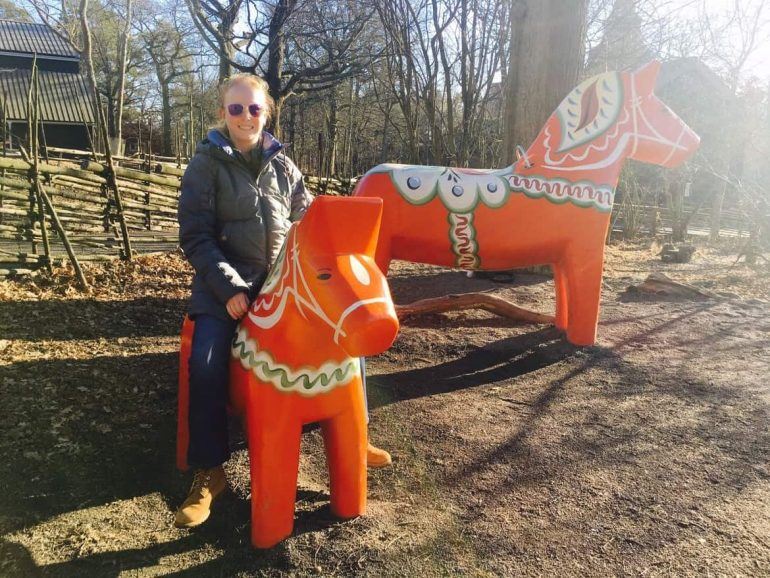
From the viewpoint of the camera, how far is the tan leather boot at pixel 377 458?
8.72 feet

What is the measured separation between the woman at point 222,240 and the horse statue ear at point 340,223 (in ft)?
1.72

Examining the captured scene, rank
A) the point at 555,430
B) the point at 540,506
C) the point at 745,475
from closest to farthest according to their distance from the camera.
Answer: the point at 540,506 < the point at 745,475 < the point at 555,430

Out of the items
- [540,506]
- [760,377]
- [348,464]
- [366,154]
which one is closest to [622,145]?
[760,377]

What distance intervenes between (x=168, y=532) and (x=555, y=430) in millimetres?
2096

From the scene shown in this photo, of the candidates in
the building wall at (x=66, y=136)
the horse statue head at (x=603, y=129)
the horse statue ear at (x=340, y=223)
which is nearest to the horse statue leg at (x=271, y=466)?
the horse statue ear at (x=340, y=223)

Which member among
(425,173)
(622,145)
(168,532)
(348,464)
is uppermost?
(622,145)

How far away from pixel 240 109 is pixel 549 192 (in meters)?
2.73

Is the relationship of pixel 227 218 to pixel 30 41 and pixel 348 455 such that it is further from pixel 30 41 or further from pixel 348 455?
pixel 30 41

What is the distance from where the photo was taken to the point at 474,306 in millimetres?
5141

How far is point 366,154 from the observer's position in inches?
1078

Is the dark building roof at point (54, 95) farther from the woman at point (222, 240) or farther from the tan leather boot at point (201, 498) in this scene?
the tan leather boot at point (201, 498)

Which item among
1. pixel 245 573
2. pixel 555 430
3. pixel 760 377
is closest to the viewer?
pixel 245 573

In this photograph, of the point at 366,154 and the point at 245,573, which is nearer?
the point at 245,573

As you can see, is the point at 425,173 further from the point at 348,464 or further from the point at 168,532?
the point at 168,532
